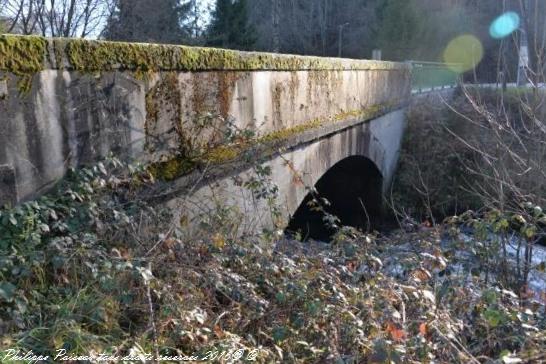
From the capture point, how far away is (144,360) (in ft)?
6.17

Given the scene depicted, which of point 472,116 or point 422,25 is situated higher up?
point 422,25

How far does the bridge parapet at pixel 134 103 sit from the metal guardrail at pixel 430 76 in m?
8.83

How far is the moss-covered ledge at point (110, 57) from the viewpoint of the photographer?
7.79 feet

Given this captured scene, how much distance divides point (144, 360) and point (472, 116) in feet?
38.9

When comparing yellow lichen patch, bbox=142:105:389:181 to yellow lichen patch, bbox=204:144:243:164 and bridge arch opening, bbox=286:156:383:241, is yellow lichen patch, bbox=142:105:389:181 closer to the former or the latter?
yellow lichen patch, bbox=204:144:243:164

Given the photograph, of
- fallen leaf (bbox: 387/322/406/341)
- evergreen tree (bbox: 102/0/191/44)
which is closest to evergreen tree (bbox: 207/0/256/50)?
evergreen tree (bbox: 102/0/191/44)

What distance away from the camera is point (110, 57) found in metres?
2.88

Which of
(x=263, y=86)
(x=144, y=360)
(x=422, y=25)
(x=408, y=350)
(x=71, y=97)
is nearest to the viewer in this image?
(x=144, y=360)

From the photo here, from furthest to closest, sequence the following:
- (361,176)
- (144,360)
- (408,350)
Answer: (361,176) < (408,350) < (144,360)

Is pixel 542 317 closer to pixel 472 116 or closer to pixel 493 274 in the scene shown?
pixel 493 274

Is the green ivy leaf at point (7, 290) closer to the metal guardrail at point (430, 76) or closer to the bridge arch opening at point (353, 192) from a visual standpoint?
the bridge arch opening at point (353, 192)

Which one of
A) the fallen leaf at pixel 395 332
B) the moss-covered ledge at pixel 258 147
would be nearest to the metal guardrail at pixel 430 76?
the moss-covered ledge at pixel 258 147

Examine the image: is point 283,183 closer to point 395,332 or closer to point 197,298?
point 197,298

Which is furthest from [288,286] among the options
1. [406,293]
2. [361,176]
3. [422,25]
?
[422,25]
